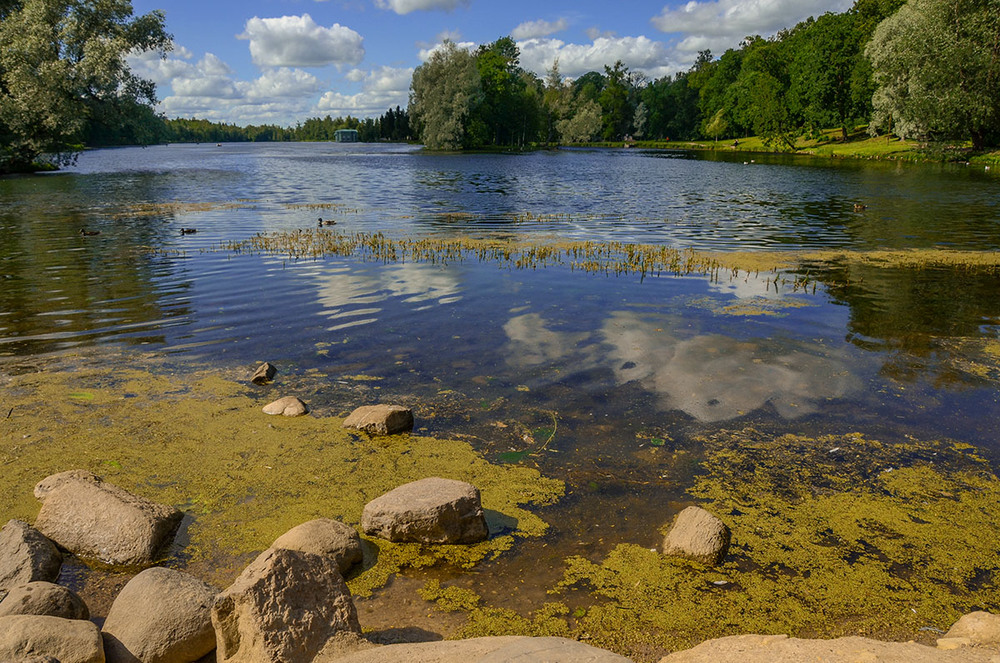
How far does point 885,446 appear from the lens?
785cm

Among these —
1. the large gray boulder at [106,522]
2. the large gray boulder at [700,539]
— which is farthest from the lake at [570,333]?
the large gray boulder at [106,522]

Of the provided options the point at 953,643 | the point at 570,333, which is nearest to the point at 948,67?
the point at 570,333

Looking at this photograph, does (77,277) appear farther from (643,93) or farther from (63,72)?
(643,93)

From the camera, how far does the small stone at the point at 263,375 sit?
383 inches

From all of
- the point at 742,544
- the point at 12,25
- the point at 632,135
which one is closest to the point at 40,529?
the point at 742,544

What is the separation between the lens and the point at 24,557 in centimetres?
522

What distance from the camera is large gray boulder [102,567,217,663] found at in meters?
4.43

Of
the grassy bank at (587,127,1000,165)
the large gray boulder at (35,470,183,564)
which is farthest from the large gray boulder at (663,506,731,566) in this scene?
the grassy bank at (587,127,1000,165)

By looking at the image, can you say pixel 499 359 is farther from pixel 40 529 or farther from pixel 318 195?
pixel 318 195

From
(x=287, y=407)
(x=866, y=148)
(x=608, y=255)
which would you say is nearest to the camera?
(x=287, y=407)

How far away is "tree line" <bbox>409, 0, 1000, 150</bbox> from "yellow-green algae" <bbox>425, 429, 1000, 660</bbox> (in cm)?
6287

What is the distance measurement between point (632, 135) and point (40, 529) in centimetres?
17834

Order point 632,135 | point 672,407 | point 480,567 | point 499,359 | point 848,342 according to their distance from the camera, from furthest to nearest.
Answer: point 632,135 < point 848,342 < point 499,359 < point 672,407 < point 480,567

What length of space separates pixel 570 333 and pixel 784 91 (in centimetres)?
10840
